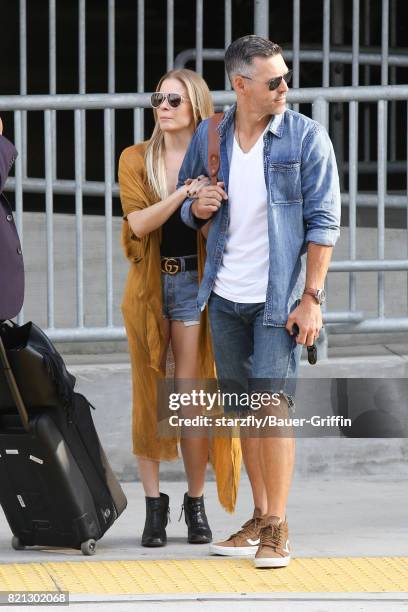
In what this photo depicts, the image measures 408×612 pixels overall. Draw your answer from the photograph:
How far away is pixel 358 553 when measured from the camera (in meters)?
5.54

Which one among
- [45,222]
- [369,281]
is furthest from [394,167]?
[45,222]

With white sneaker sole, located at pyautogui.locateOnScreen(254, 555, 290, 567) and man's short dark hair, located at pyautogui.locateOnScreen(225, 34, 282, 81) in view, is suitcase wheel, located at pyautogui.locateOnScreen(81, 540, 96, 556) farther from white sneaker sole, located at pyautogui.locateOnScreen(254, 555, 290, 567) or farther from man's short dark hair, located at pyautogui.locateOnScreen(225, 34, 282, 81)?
man's short dark hair, located at pyautogui.locateOnScreen(225, 34, 282, 81)

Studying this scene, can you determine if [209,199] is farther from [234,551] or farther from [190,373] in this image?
[234,551]

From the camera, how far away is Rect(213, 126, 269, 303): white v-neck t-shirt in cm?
527

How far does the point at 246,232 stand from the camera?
531 centimetres

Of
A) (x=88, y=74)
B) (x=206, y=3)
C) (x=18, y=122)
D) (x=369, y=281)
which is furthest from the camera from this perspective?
(x=88, y=74)

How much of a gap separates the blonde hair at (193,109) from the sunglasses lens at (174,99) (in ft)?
0.17

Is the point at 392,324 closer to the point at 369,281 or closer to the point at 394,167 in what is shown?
the point at 369,281

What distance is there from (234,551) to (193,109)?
1.65 metres

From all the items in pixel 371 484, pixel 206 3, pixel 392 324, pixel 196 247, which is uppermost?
pixel 206 3

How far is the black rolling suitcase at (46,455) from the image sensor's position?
539cm

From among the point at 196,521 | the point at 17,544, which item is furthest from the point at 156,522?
the point at 17,544

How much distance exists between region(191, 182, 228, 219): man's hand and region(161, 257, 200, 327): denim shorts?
0.38 m

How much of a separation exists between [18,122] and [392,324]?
1972 millimetres
